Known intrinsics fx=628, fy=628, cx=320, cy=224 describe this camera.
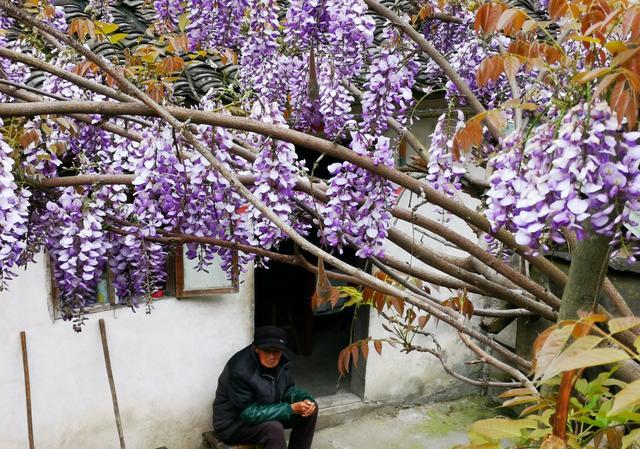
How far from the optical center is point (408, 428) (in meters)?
6.18

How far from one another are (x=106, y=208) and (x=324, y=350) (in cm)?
611

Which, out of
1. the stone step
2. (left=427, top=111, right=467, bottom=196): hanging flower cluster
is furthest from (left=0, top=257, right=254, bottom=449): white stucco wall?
(left=427, top=111, right=467, bottom=196): hanging flower cluster

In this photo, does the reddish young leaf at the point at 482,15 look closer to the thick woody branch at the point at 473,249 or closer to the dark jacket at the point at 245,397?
the thick woody branch at the point at 473,249

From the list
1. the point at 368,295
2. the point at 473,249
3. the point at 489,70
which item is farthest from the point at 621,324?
the point at 368,295

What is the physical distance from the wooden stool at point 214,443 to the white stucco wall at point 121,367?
0.26ft

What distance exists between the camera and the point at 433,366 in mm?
6605

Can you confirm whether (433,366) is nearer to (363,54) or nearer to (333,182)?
(363,54)

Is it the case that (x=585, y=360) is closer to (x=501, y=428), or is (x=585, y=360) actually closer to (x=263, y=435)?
(x=501, y=428)

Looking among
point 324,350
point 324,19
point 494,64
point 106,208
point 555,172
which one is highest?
point 324,19

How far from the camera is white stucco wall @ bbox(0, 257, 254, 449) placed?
4312 millimetres

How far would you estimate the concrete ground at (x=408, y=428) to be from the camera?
231 inches

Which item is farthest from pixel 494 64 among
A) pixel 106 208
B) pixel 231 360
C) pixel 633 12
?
pixel 231 360

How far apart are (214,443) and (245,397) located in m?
0.50

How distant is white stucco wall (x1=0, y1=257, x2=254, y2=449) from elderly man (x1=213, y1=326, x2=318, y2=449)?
280 mm
